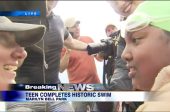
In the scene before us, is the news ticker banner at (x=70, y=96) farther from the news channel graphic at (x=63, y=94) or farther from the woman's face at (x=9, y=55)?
the woman's face at (x=9, y=55)

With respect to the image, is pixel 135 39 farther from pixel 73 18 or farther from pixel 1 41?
pixel 1 41

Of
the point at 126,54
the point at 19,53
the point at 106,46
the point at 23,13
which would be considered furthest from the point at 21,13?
the point at 126,54

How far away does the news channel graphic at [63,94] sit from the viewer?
191cm

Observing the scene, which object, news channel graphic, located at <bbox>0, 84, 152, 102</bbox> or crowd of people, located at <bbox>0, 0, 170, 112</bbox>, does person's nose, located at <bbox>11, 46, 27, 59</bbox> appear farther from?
news channel graphic, located at <bbox>0, 84, 152, 102</bbox>

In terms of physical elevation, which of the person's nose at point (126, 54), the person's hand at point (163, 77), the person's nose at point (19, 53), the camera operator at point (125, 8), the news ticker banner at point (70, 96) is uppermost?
the camera operator at point (125, 8)

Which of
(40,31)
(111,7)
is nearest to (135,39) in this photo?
(111,7)

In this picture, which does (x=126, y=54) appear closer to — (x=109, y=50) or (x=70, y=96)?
(x=109, y=50)

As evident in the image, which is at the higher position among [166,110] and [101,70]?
[101,70]

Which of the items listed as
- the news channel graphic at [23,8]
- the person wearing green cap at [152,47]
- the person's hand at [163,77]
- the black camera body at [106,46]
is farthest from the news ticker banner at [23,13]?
the person's hand at [163,77]

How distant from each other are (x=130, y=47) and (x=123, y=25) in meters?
0.14

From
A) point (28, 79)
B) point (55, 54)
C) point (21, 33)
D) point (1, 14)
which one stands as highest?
point (1, 14)

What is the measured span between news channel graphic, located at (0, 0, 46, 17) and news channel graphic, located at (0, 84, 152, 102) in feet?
1.42

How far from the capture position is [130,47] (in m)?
1.88

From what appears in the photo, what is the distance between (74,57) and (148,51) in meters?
0.44
